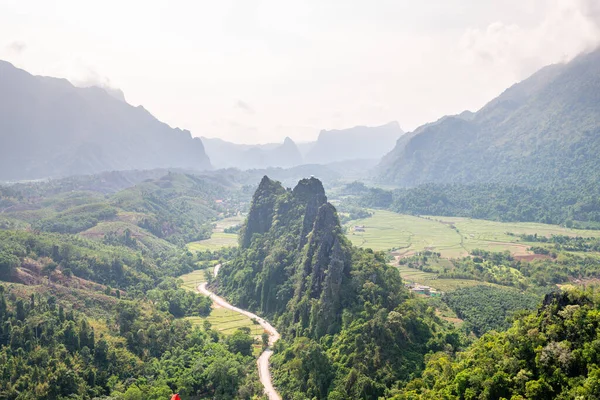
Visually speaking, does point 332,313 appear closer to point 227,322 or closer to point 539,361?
point 227,322

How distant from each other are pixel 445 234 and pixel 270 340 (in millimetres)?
95689

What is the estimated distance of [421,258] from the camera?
109562mm

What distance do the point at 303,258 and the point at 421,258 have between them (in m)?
45.4

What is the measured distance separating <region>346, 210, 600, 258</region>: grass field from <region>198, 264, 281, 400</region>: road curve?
169 ft

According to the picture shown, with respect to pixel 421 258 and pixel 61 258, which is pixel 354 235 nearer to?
pixel 421 258

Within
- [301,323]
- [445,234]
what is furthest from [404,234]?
[301,323]

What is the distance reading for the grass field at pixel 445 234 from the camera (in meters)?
122

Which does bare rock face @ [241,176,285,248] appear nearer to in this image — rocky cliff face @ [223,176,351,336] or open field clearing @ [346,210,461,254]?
rocky cliff face @ [223,176,351,336]

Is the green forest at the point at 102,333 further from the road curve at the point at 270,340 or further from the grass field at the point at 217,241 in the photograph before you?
the grass field at the point at 217,241

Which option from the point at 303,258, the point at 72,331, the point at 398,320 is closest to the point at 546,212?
the point at 303,258

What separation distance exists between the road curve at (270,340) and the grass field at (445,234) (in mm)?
51391

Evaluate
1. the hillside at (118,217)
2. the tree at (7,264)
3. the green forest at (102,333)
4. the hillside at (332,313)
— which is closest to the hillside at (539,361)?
the hillside at (332,313)

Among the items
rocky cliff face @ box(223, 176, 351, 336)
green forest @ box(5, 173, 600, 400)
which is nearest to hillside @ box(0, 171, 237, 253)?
green forest @ box(5, 173, 600, 400)

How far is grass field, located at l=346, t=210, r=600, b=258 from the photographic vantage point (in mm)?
122256
